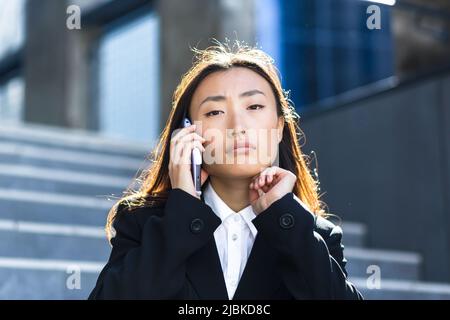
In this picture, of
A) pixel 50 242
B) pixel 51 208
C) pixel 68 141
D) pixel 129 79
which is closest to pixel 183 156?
pixel 50 242

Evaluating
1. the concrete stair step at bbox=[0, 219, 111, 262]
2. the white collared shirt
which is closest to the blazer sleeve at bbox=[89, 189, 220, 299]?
the white collared shirt

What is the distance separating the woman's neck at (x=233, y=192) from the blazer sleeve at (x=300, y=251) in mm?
191

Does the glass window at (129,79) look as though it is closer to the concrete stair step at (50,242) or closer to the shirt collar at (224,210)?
the concrete stair step at (50,242)

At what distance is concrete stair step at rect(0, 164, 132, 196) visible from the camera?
5676 mm

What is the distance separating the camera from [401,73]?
734cm

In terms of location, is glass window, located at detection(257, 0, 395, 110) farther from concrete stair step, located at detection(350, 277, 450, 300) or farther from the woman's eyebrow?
the woman's eyebrow

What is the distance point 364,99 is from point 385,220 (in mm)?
1030

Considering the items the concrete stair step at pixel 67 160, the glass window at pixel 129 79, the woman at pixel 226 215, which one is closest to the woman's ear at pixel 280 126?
the woman at pixel 226 215

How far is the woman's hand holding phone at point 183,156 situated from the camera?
7.65ft

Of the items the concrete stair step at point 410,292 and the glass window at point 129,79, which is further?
the glass window at point 129,79

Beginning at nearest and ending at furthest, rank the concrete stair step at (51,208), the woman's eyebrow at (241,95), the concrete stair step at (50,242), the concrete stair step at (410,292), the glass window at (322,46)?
the woman's eyebrow at (241,95)
the concrete stair step at (50,242)
the concrete stair step at (410,292)
the concrete stair step at (51,208)
the glass window at (322,46)

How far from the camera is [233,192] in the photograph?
8.09 ft
